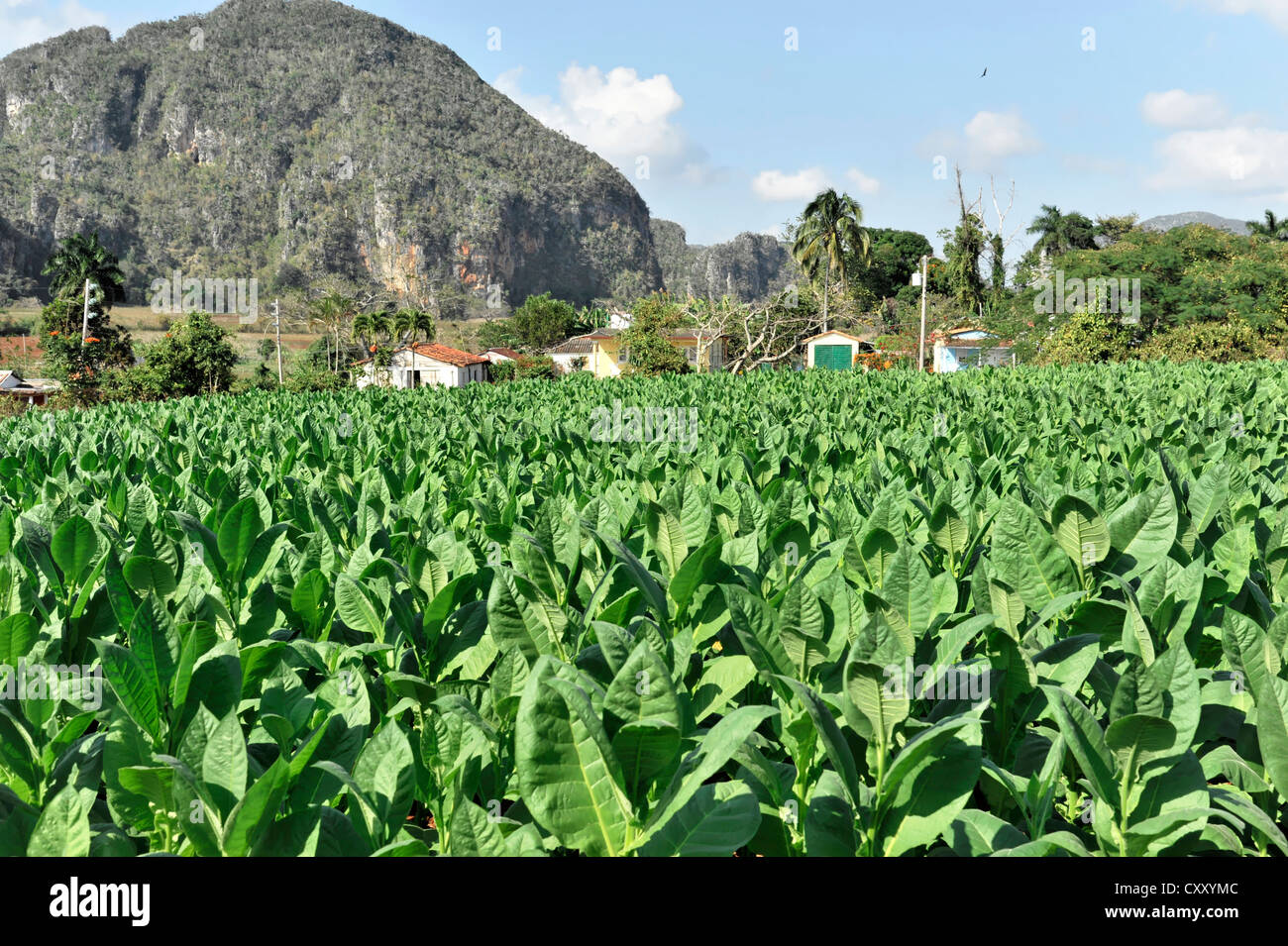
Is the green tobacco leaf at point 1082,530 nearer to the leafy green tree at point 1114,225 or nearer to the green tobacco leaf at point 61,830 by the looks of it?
the green tobacco leaf at point 61,830

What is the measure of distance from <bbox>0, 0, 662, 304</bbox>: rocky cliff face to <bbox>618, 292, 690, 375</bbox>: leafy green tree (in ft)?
322

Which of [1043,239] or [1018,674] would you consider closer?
[1018,674]

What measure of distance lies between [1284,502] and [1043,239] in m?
91.7

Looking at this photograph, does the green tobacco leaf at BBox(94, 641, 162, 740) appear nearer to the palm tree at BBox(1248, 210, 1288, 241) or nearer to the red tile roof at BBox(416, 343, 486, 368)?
the red tile roof at BBox(416, 343, 486, 368)

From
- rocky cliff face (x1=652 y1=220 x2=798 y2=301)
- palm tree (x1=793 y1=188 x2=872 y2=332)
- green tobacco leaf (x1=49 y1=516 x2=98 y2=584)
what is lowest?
green tobacco leaf (x1=49 y1=516 x2=98 y2=584)

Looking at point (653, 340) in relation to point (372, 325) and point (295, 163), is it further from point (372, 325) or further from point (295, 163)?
point (295, 163)

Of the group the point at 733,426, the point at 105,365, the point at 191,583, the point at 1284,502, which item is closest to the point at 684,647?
the point at 191,583

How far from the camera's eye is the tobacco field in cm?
123

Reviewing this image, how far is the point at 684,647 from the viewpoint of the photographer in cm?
170

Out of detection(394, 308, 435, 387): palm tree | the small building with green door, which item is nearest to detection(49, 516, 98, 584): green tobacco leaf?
the small building with green door

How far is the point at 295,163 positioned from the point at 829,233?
402ft

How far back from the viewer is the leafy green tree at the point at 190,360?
44.8 m
